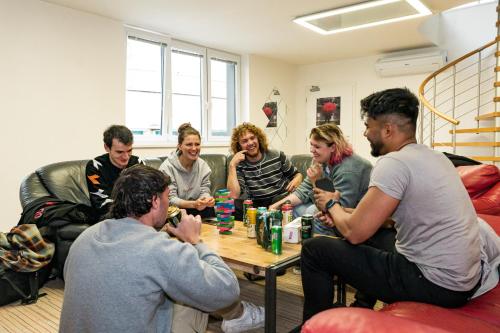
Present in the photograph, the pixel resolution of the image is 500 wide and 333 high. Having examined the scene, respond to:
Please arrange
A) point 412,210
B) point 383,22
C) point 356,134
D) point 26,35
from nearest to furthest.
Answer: point 412,210, point 26,35, point 383,22, point 356,134

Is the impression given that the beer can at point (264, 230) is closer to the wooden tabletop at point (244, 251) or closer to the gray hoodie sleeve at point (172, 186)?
the wooden tabletop at point (244, 251)

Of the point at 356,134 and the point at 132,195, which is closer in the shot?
the point at 132,195

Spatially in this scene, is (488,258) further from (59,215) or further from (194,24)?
(194,24)

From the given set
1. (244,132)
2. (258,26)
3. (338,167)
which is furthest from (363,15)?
(338,167)

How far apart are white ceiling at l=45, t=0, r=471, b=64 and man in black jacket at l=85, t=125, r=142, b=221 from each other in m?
1.89

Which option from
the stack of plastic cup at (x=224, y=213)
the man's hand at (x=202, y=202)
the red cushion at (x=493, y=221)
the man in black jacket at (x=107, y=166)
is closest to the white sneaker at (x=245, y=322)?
the stack of plastic cup at (x=224, y=213)

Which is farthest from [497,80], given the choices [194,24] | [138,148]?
[138,148]

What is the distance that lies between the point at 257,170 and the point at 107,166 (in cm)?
120

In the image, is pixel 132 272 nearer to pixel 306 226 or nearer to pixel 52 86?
pixel 306 226

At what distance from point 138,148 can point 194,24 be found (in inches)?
65.4

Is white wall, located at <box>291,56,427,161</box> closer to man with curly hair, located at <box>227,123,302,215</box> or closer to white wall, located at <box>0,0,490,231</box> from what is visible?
white wall, located at <box>0,0,490,231</box>

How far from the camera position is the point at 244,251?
190 centimetres

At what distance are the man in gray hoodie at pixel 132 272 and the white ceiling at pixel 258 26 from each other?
10.3 feet

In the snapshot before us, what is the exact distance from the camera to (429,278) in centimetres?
138
